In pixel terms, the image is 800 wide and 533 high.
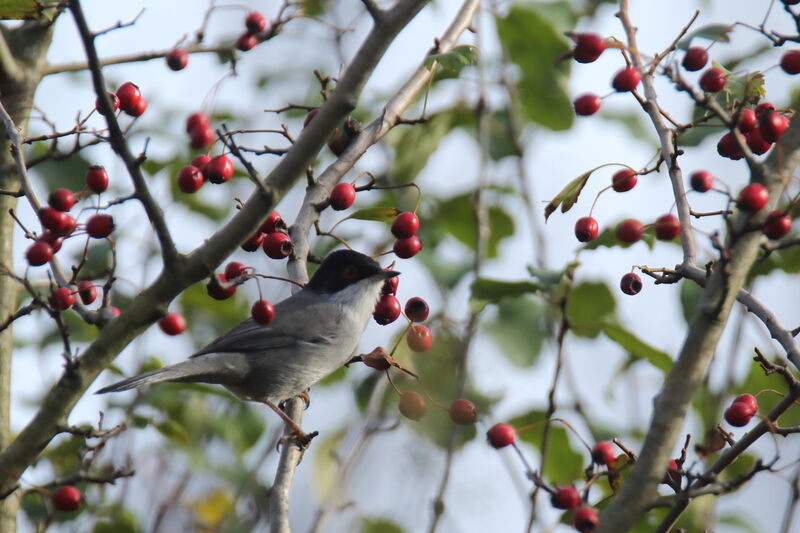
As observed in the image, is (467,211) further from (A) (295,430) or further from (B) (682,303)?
(A) (295,430)

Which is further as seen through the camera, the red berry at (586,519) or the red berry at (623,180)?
the red berry at (623,180)

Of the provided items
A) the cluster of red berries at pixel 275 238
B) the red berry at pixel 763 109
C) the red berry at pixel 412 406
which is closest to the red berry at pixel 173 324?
the cluster of red berries at pixel 275 238

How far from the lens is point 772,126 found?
2799mm

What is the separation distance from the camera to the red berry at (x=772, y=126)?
279cm

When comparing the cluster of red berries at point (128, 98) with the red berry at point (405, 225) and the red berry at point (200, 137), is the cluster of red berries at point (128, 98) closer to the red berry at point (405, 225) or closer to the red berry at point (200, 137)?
the red berry at point (200, 137)

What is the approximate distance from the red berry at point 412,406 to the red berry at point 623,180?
1180 millimetres

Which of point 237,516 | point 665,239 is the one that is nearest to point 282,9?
point 665,239

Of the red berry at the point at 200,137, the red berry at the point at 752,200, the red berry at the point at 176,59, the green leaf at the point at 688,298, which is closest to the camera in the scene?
the red berry at the point at 752,200

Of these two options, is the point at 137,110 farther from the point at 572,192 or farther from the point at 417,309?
the point at 572,192

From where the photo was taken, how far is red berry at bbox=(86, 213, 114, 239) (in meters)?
3.39

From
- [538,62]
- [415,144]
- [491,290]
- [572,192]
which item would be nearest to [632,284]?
[572,192]

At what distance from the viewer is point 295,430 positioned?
12.7 feet

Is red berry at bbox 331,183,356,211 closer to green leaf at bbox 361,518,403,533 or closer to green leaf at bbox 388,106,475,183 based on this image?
green leaf at bbox 388,106,475,183

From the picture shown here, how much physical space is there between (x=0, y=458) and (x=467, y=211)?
11.6 ft
